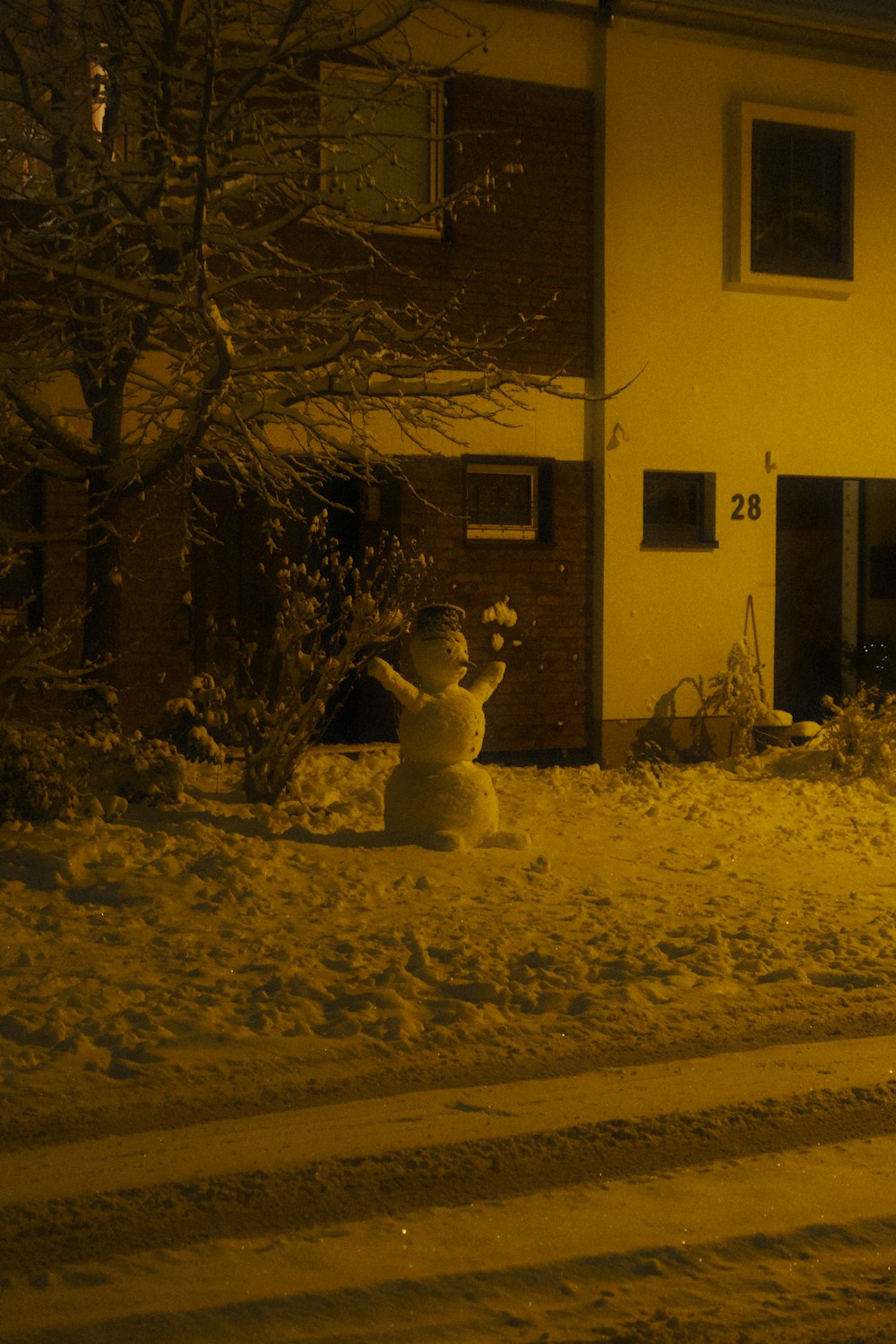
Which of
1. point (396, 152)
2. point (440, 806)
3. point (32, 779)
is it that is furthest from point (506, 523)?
point (32, 779)

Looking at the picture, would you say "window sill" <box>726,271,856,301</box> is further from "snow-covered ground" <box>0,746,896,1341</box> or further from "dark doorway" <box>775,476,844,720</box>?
"snow-covered ground" <box>0,746,896,1341</box>

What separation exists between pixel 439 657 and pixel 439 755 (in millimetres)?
545

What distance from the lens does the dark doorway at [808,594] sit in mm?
15242

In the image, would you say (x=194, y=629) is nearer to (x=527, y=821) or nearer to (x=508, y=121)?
(x=527, y=821)

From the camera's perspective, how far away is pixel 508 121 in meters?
12.9

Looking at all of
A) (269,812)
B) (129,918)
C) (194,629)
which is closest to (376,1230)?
(129,918)

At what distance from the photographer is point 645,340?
13.3 metres

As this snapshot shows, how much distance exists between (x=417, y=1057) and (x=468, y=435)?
25.9 ft

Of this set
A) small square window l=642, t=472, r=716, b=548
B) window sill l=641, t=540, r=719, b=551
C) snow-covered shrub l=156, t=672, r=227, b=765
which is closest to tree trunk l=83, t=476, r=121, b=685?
snow-covered shrub l=156, t=672, r=227, b=765

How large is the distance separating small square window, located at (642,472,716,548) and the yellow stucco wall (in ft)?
0.34

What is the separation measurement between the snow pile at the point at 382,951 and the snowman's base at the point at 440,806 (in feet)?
0.51

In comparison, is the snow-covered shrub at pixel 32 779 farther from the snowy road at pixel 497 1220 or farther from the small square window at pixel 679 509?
the small square window at pixel 679 509

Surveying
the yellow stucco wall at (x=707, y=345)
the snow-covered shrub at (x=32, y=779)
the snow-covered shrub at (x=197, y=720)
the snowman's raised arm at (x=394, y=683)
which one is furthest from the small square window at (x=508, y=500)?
the snow-covered shrub at (x=32, y=779)

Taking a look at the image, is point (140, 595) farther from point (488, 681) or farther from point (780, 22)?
point (780, 22)
